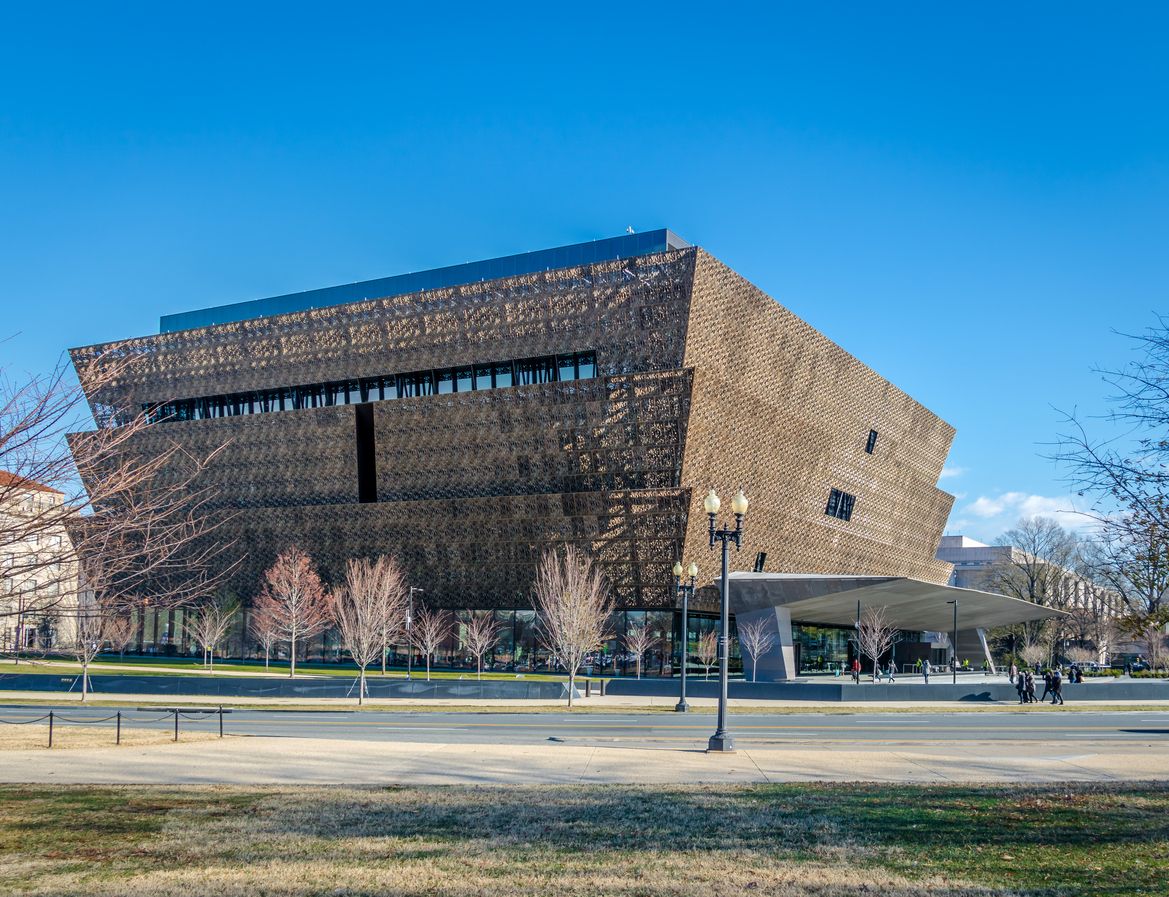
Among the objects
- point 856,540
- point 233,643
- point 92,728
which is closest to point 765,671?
point 856,540

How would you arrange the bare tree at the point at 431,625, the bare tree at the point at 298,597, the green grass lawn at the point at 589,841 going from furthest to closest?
the bare tree at the point at 431,625
the bare tree at the point at 298,597
the green grass lawn at the point at 589,841

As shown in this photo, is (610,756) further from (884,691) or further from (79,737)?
(884,691)

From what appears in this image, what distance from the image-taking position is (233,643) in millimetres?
85062

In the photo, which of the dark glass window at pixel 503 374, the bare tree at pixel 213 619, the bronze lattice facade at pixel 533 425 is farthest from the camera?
the bare tree at pixel 213 619

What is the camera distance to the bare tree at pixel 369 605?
181 feet

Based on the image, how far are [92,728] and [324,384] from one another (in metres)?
49.6

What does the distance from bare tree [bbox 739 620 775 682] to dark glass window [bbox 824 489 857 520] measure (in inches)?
963

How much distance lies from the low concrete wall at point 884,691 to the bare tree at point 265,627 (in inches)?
1092

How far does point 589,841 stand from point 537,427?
56.1 meters

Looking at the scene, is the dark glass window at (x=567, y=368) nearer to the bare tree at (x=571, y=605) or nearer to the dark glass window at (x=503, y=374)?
the dark glass window at (x=503, y=374)

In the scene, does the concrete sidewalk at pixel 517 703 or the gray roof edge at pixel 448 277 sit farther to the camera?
the gray roof edge at pixel 448 277

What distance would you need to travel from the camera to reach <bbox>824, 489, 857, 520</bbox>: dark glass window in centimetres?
8162

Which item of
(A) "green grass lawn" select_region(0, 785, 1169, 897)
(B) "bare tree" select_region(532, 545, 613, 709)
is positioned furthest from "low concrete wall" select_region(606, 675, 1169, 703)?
(A) "green grass lawn" select_region(0, 785, 1169, 897)

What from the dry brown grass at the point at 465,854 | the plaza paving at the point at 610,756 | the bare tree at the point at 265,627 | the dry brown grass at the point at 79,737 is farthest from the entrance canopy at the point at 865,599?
the dry brown grass at the point at 465,854
